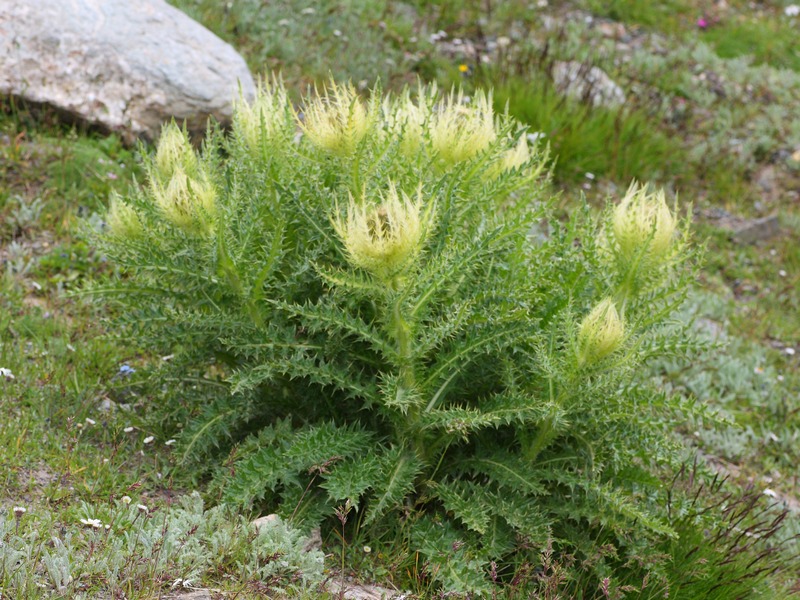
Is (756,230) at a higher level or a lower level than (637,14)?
lower

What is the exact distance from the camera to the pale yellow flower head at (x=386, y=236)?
2.68m

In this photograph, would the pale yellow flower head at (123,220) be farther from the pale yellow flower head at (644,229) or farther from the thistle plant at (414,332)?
the pale yellow flower head at (644,229)

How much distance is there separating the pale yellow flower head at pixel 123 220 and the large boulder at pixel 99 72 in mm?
2537

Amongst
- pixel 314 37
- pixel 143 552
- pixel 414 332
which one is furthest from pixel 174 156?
pixel 314 37

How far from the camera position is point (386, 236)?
2.76m

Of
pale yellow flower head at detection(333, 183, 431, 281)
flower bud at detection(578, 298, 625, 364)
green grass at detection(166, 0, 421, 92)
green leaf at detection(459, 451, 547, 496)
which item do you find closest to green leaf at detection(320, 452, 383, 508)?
green leaf at detection(459, 451, 547, 496)

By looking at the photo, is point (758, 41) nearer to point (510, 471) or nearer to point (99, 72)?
point (99, 72)

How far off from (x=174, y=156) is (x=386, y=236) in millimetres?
1017

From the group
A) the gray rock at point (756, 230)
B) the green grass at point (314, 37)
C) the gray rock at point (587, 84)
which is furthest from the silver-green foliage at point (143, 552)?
the gray rock at point (587, 84)

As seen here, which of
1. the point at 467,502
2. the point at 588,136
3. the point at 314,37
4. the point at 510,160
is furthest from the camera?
the point at 314,37

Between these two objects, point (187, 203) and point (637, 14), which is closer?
point (187, 203)

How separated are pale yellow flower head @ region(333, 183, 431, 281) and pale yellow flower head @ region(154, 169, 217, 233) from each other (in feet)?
1.64

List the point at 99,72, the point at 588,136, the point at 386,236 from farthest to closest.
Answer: the point at 588,136
the point at 99,72
the point at 386,236

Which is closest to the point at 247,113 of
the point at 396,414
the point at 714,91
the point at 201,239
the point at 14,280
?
the point at 201,239
